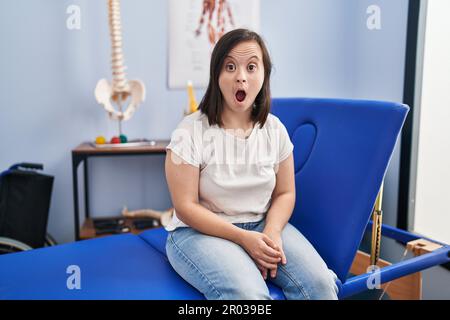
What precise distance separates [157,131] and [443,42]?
137 cm

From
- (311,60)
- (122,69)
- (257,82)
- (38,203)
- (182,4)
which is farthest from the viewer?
(311,60)

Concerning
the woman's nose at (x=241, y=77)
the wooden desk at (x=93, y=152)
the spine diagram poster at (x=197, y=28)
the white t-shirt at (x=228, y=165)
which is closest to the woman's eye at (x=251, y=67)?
the woman's nose at (x=241, y=77)

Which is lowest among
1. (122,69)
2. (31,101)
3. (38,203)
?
(38,203)

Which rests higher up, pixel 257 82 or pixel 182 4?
pixel 182 4

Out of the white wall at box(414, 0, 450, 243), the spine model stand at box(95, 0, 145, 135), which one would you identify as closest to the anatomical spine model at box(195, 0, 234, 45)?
the spine model stand at box(95, 0, 145, 135)

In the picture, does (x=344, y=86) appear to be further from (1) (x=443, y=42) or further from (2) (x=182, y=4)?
(2) (x=182, y=4)

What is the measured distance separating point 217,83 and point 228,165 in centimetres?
21

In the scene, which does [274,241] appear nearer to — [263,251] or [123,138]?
[263,251]

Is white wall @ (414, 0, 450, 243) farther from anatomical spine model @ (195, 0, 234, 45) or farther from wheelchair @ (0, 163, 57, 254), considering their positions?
wheelchair @ (0, 163, 57, 254)

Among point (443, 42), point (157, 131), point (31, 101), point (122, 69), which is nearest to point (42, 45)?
point (31, 101)

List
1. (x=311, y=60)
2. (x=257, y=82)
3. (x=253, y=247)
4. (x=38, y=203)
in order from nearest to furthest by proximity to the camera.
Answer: (x=253, y=247) → (x=257, y=82) → (x=38, y=203) → (x=311, y=60)

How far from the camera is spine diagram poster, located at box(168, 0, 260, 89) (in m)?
2.23

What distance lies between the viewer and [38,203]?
1855 mm

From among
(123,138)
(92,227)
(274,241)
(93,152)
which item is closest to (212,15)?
(123,138)
